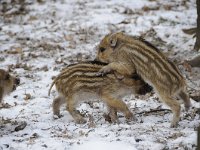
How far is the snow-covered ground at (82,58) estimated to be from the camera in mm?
6008

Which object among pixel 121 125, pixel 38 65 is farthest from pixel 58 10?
pixel 121 125

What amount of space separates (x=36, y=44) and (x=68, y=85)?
14.1ft

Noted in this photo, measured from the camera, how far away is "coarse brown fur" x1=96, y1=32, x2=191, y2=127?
6590 mm

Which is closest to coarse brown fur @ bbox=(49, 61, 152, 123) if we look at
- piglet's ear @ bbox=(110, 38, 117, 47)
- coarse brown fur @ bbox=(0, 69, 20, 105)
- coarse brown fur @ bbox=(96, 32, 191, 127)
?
coarse brown fur @ bbox=(96, 32, 191, 127)

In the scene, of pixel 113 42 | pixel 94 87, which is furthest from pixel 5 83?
pixel 113 42

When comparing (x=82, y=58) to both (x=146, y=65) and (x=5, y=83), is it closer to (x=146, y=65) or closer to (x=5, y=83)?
(x=5, y=83)

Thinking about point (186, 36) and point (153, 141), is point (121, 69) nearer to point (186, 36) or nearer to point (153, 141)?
point (153, 141)

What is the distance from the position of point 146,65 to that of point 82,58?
11.8 feet

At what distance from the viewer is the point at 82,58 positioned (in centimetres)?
1030

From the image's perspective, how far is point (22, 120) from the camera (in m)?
7.18

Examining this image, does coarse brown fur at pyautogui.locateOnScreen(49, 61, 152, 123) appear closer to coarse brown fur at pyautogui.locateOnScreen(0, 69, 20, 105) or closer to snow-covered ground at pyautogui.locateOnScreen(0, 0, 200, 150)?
snow-covered ground at pyautogui.locateOnScreen(0, 0, 200, 150)

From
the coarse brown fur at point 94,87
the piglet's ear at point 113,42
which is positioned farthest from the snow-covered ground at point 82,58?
the piglet's ear at point 113,42

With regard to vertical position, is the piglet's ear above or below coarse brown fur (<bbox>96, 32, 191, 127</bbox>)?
above

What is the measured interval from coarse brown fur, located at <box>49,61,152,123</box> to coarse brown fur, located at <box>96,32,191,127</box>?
0.40 feet
